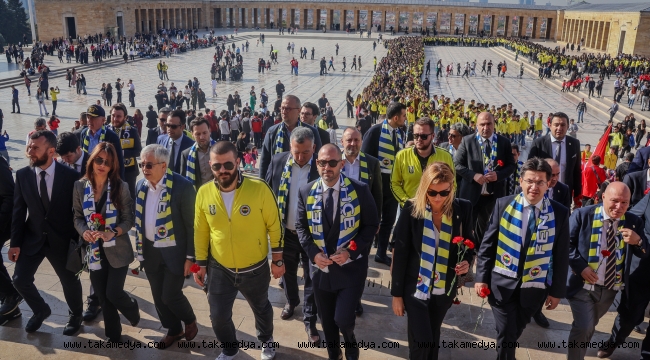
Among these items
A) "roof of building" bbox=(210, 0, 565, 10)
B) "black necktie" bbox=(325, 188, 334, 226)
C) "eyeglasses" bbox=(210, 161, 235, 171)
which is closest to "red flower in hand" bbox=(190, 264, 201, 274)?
"eyeglasses" bbox=(210, 161, 235, 171)

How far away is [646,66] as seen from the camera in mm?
31156

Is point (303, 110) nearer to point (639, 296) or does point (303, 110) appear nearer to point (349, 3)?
point (639, 296)

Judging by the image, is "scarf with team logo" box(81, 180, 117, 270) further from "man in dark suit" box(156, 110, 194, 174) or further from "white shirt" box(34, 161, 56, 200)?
"man in dark suit" box(156, 110, 194, 174)

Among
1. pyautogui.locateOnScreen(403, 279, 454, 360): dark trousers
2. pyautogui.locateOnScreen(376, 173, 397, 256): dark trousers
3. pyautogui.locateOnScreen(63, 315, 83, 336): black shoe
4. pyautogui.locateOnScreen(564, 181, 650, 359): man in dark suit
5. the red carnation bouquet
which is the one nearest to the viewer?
the red carnation bouquet

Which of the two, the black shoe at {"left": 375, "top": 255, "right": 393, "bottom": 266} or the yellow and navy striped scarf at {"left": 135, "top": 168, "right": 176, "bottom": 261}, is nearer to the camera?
the yellow and navy striped scarf at {"left": 135, "top": 168, "right": 176, "bottom": 261}

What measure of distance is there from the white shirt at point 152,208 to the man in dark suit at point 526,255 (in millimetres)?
2344

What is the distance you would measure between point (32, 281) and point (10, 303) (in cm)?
44

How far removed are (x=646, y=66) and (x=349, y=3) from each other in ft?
145

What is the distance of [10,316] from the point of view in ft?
13.9

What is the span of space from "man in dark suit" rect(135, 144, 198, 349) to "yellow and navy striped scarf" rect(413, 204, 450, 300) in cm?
169

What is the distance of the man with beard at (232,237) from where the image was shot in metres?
3.41

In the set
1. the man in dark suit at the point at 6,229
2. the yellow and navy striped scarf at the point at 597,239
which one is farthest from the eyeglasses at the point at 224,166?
the yellow and navy striped scarf at the point at 597,239

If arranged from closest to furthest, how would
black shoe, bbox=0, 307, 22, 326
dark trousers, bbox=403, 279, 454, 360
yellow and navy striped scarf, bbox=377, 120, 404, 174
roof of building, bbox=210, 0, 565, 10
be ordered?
dark trousers, bbox=403, 279, 454, 360
black shoe, bbox=0, 307, 22, 326
yellow and navy striped scarf, bbox=377, 120, 404, 174
roof of building, bbox=210, 0, 565, 10

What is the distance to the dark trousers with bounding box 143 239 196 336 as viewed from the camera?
378 centimetres
